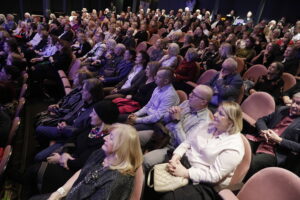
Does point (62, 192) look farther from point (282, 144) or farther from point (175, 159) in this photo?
point (282, 144)

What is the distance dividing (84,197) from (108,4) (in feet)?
52.5

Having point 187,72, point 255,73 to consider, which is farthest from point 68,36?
point 255,73

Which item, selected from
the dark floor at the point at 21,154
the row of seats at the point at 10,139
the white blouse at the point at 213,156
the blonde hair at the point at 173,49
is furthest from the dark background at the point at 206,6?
the white blouse at the point at 213,156

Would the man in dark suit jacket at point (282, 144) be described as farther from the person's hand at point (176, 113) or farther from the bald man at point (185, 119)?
the person's hand at point (176, 113)

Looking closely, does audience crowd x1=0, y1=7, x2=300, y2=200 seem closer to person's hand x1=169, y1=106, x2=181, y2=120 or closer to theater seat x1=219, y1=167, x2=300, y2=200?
person's hand x1=169, y1=106, x2=181, y2=120

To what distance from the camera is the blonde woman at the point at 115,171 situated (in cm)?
141

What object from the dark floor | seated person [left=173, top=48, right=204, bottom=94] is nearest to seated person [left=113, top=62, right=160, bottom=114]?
seated person [left=173, top=48, right=204, bottom=94]

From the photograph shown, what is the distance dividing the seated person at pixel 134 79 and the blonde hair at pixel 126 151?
1920mm

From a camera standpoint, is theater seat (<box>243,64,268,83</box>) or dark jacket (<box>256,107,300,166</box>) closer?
dark jacket (<box>256,107,300,166</box>)

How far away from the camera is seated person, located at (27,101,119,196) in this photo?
1897 mm

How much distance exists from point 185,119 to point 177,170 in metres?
0.68

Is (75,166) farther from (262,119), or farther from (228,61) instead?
(228,61)

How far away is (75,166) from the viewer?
1.91 metres

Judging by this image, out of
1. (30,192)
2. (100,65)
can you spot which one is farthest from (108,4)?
(30,192)
